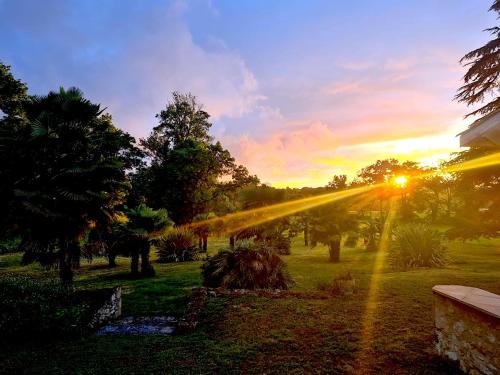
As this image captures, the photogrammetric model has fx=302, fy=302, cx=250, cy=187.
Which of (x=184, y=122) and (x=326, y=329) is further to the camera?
(x=184, y=122)

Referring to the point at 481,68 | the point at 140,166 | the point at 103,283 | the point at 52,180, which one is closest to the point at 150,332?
the point at 52,180

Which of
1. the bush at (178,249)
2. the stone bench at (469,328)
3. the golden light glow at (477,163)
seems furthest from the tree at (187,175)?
the stone bench at (469,328)

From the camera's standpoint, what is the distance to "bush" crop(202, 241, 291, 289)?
432 inches

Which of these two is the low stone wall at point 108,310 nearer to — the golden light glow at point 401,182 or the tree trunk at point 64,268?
the tree trunk at point 64,268

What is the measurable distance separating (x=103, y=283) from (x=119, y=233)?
8.38 feet

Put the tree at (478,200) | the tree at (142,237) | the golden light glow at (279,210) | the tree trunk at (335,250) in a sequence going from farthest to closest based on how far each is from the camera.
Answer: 1. the golden light glow at (279,210)
2. the tree trunk at (335,250)
3. the tree at (142,237)
4. the tree at (478,200)

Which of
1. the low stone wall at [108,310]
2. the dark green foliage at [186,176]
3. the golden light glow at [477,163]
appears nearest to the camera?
the low stone wall at [108,310]

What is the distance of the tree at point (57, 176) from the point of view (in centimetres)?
1067

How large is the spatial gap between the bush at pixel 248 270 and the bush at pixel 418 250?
683 cm

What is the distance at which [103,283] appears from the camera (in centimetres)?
1408

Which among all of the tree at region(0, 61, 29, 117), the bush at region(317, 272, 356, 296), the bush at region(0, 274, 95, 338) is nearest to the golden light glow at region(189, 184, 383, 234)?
the bush at region(317, 272, 356, 296)

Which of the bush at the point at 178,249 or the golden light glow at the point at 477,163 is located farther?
the bush at the point at 178,249

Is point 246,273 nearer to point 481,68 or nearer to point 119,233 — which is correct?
point 119,233

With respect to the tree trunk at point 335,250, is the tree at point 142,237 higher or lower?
higher
